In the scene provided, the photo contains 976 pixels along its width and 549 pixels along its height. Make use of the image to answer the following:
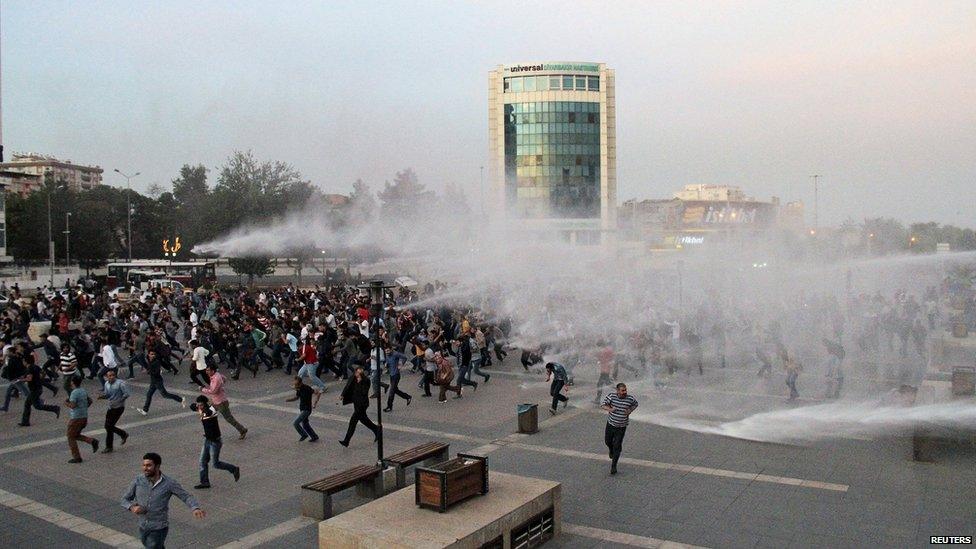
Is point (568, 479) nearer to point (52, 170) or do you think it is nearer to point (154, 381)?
point (154, 381)

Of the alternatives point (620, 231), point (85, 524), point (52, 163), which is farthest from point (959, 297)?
point (52, 163)

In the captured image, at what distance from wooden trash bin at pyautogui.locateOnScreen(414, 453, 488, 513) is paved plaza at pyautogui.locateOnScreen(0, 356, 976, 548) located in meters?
1.19

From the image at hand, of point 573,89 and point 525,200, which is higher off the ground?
point 573,89

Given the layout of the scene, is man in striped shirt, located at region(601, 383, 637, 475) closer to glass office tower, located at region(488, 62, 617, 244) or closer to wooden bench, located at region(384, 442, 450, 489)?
wooden bench, located at region(384, 442, 450, 489)

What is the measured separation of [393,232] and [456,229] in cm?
604

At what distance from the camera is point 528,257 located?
35438 mm

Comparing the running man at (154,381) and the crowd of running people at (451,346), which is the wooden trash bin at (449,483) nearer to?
the crowd of running people at (451,346)

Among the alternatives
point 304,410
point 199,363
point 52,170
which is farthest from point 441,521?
point 52,170

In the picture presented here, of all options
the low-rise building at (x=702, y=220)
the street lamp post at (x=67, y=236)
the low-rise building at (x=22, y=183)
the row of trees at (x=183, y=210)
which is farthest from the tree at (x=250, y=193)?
the low-rise building at (x=22, y=183)

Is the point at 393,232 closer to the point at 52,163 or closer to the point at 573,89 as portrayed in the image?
the point at 573,89

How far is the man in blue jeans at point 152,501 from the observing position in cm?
664

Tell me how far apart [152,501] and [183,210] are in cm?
7720

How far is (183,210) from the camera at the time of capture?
77375 mm

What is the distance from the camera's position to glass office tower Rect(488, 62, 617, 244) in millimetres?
87375
